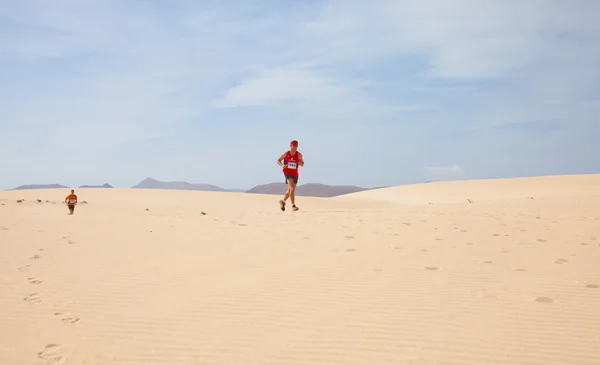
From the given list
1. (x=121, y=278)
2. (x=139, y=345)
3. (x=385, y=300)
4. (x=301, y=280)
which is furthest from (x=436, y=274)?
(x=121, y=278)

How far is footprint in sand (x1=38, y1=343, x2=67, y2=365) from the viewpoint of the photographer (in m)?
3.08

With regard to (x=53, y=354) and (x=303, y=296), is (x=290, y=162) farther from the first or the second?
(x=53, y=354)

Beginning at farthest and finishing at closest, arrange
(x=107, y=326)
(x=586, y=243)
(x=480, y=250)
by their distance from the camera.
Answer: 1. (x=586, y=243)
2. (x=480, y=250)
3. (x=107, y=326)

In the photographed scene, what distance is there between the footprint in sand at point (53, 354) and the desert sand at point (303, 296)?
0.02 m

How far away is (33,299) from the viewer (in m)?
4.51

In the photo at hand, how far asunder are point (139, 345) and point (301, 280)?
2.21 m

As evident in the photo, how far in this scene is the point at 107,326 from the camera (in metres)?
3.78

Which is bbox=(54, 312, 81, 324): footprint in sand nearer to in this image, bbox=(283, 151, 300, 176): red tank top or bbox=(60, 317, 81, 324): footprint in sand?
bbox=(60, 317, 81, 324): footprint in sand

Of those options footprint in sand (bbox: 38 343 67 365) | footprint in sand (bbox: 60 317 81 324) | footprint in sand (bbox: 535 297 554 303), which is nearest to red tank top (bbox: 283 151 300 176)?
footprint in sand (bbox: 535 297 554 303)

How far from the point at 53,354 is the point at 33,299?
164 centimetres

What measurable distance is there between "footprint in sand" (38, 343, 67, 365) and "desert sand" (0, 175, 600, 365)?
Answer: 2 centimetres

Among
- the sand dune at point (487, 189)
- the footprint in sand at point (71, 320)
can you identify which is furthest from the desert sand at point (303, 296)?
the sand dune at point (487, 189)

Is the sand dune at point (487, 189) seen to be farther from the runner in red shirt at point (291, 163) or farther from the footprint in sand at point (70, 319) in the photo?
the footprint in sand at point (70, 319)

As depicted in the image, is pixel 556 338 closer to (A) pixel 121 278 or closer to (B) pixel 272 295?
(B) pixel 272 295
